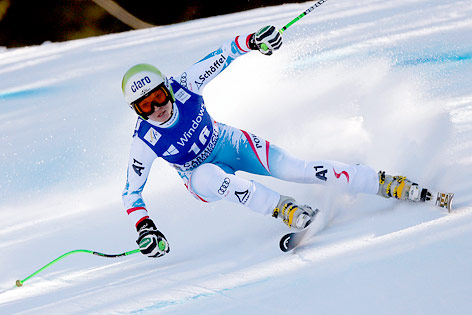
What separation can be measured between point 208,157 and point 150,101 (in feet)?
1.21

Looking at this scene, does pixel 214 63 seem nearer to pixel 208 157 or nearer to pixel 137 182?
pixel 208 157

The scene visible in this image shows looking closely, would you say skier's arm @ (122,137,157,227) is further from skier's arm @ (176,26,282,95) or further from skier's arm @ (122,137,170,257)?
skier's arm @ (176,26,282,95)

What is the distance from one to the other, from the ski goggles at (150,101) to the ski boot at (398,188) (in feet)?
2.93

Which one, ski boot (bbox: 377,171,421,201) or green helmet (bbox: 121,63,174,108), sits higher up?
green helmet (bbox: 121,63,174,108)

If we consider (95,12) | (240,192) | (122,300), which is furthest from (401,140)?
(95,12)

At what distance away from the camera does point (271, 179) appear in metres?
3.24

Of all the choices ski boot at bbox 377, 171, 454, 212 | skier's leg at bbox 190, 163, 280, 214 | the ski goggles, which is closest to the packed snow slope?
ski boot at bbox 377, 171, 454, 212

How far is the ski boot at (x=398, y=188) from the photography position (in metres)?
2.27

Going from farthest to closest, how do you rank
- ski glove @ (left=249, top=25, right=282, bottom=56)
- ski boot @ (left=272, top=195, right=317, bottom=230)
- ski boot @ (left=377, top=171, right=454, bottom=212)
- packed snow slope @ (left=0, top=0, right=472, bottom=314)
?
ski glove @ (left=249, top=25, right=282, bottom=56)
ski boot @ (left=272, top=195, right=317, bottom=230)
ski boot @ (left=377, top=171, right=454, bottom=212)
packed snow slope @ (left=0, top=0, right=472, bottom=314)

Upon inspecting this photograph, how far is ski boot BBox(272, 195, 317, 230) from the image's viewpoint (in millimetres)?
2254

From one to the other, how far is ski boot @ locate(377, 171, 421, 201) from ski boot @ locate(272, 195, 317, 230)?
0.30m

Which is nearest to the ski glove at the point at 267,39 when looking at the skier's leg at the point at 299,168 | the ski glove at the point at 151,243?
the skier's leg at the point at 299,168

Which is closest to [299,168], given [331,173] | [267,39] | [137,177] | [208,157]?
[331,173]

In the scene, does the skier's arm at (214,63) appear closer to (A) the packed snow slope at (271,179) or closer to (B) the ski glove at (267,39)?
(B) the ski glove at (267,39)
